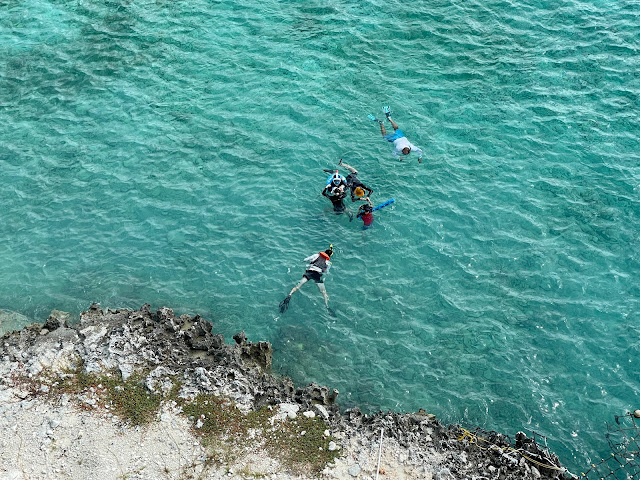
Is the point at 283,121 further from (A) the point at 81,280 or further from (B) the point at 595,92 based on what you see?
(B) the point at 595,92

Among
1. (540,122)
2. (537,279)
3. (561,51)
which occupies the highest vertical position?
(561,51)

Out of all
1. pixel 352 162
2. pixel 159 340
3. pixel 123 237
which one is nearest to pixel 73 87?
pixel 123 237

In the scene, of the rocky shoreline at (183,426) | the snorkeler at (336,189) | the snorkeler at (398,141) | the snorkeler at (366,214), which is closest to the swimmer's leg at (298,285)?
the rocky shoreline at (183,426)

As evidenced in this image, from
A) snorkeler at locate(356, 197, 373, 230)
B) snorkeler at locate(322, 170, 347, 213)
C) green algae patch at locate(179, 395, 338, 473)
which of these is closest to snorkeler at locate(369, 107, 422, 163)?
snorkeler at locate(356, 197, 373, 230)

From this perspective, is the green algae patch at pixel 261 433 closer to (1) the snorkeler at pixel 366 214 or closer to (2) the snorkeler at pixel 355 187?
(1) the snorkeler at pixel 366 214

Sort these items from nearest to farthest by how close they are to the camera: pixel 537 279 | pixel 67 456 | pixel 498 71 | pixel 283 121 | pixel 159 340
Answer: pixel 67 456, pixel 159 340, pixel 537 279, pixel 283 121, pixel 498 71

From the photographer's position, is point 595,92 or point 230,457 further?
point 595,92

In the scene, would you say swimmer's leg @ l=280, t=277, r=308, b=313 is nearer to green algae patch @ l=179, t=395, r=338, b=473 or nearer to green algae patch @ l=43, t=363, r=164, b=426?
green algae patch @ l=179, t=395, r=338, b=473
